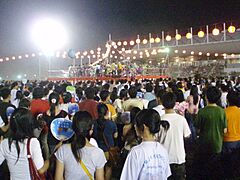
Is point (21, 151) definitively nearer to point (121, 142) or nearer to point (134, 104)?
point (121, 142)

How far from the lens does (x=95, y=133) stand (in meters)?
4.25

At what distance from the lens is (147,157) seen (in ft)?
8.40

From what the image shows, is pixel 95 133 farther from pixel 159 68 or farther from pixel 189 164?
pixel 159 68

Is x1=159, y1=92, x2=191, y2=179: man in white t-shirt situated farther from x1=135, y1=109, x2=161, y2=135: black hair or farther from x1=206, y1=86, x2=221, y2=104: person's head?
x1=135, y1=109, x2=161, y2=135: black hair

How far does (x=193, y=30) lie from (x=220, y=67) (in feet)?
19.7

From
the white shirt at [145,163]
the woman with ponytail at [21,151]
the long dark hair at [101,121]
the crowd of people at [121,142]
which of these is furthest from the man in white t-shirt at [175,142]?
the woman with ponytail at [21,151]

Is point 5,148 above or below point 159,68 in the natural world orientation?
below

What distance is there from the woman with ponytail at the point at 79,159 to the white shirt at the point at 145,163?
0.87 feet

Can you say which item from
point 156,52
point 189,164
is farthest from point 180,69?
point 189,164

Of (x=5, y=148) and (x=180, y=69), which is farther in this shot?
(x=180, y=69)

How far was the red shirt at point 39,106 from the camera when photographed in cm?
508

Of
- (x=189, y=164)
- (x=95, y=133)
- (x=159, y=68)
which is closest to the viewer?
(x=95, y=133)

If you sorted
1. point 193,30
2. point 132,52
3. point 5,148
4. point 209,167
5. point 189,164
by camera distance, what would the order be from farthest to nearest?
point 132,52, point 193,30, point 189,164, point 209,167, point 5,148

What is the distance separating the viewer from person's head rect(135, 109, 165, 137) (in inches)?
105
